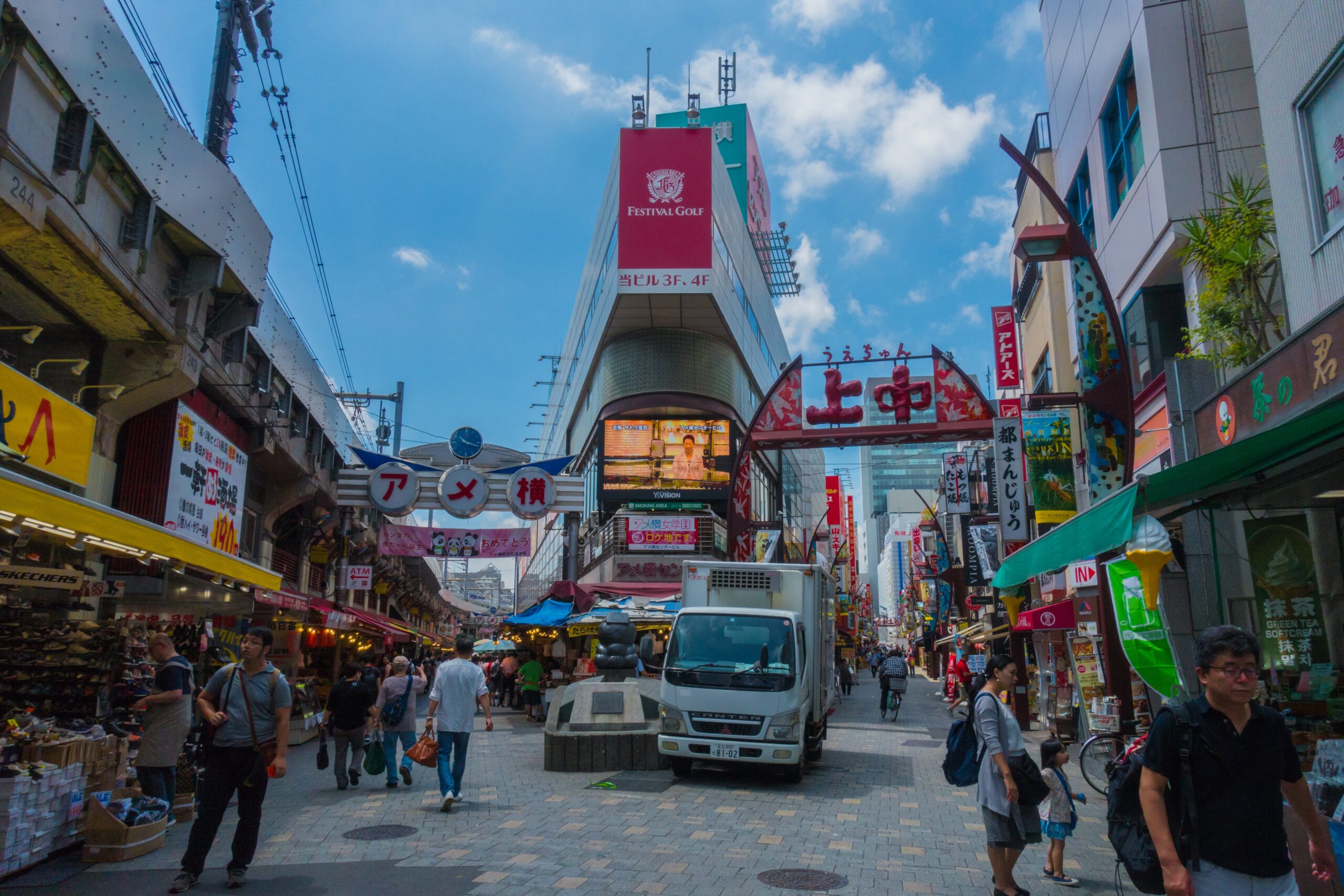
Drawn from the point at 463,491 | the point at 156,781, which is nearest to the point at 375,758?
the point at 156,781

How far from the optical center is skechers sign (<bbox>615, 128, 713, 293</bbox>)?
3681 cm

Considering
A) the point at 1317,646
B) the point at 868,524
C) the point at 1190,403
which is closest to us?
the point at 1317,646

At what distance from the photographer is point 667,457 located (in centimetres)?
3900

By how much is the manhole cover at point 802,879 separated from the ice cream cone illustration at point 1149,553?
3.37m

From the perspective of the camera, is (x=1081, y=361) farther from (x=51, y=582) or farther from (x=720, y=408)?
(x=720, y=408)

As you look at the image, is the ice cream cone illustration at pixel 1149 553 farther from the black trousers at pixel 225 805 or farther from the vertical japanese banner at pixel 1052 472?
the vertical japanese banner at pixel 1052 472

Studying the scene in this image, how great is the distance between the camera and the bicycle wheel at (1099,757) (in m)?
10.4

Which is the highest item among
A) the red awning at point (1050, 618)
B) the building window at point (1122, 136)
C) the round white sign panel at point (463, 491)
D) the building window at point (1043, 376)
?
the building window at point (1122, 136)

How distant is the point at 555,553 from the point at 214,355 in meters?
45.4

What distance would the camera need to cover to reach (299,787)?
11.6 m

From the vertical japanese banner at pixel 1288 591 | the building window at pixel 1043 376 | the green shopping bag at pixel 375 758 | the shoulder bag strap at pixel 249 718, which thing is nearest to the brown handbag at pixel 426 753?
the green shopping bag at pixel 375 758

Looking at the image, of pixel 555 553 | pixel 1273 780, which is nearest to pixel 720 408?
pixel 555 553

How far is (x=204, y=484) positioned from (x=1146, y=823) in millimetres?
15111

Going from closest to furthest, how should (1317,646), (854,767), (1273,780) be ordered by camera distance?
1. (1273,780)
2. (1317,646)
3. (854,767)
